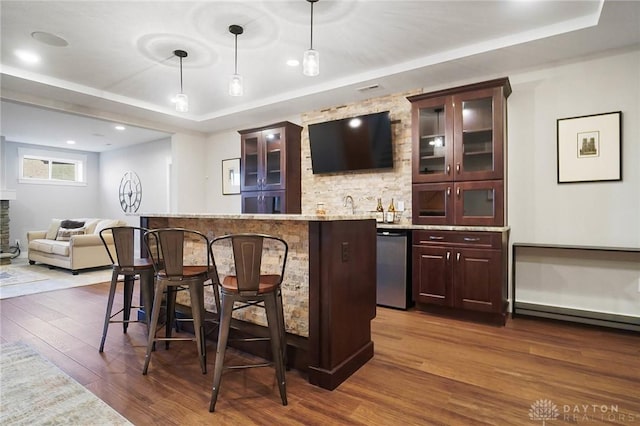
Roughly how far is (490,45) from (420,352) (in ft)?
9.49

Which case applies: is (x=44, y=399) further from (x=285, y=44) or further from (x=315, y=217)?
(x=285, y=44)

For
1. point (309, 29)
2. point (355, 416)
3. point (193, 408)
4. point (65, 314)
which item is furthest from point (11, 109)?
point (355, 416)

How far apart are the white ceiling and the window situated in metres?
4.79

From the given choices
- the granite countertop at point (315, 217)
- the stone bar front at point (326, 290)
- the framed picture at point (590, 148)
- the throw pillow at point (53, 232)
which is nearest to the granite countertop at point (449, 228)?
the granite countertop at point (315, 217)

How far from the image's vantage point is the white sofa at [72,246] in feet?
18.8

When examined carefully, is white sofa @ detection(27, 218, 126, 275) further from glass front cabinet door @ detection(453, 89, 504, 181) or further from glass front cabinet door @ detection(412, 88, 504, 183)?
glass front cabinet door @ detection(453, 89, 504, 181)

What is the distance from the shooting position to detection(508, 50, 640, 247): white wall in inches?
122

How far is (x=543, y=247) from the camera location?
330 centimetres

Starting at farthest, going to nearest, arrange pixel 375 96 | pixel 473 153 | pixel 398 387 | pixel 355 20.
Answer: pixel 375 96 < pixel 473 153 < pixel 355 20 < pixel 398 387

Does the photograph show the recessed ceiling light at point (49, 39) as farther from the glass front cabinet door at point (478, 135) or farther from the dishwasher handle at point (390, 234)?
the glass front cabinet door at point (478, 135)

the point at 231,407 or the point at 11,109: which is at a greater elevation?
the point at 11,109

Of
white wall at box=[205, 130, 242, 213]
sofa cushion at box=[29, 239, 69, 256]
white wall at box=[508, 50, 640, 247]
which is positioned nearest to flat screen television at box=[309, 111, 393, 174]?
white wall at box=[508, 50, 640, 247]

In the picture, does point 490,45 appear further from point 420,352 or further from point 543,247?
A: point 420,352

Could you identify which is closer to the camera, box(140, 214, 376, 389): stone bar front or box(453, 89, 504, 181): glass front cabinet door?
box(140, 214, 376, 389): stone bar front
